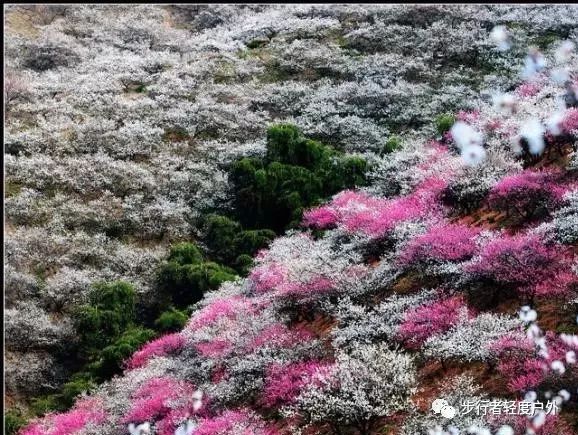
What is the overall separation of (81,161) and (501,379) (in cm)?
2548

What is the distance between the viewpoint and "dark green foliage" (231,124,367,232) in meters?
27.1

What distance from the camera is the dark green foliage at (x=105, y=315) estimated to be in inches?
874

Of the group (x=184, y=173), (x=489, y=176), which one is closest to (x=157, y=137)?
(x=184, y=173)

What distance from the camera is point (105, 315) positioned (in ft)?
73.3

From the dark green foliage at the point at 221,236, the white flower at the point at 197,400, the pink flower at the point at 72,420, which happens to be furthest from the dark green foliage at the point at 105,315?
the white flower at the point at 197,400

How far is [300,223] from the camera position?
25.3 m

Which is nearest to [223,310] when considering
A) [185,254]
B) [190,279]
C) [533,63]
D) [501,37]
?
[190,279]

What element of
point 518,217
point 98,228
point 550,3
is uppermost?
point 550,3

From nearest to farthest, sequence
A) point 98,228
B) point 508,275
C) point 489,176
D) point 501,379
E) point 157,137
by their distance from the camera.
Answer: point 501,379, point 508,275, point 489,176, point 98,228, point 157,137

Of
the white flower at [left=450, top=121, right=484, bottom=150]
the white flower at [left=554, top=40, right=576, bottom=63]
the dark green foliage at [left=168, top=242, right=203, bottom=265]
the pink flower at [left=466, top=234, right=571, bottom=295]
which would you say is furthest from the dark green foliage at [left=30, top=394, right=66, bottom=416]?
the white flower at [left=554, top=40, right=576, bottom=63]

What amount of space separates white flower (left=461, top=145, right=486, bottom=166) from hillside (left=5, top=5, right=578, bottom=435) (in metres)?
0.31

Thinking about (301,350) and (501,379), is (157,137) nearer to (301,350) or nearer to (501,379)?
(301,350)

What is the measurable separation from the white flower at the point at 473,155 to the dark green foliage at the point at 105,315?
12725 millimetres
